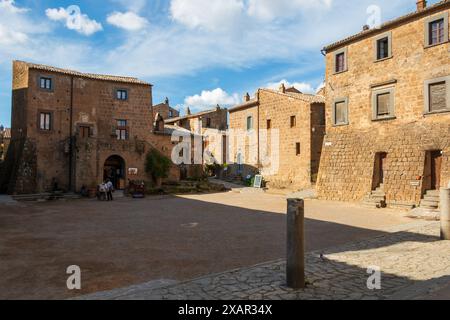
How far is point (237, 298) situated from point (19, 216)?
1401 centimetres

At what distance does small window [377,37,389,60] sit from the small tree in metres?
18.7

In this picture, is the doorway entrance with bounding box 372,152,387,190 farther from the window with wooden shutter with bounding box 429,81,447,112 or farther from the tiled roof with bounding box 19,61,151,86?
the tiled roof with bounding box 19,61,151,86

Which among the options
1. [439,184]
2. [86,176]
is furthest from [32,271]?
[86,176]

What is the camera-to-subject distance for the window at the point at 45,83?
2664 cm

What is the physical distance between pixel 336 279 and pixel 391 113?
15.8 metres

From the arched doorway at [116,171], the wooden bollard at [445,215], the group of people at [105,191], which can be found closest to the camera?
the wooden bollard at [445,215]

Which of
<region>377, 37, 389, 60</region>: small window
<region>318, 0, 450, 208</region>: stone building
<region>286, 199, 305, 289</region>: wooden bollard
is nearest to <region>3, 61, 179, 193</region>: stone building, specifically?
<region>318, 0, 450, 208</region>: stone building

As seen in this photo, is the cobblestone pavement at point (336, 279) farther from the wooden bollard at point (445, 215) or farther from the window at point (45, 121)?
the window at point (45, 121)

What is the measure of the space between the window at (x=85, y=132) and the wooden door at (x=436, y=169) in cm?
2386

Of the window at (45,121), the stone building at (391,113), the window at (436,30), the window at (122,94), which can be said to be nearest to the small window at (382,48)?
the stone building at (391,113)

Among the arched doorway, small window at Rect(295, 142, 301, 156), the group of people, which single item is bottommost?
the group of people

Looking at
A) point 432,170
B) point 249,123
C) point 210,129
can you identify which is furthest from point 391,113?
point 210,129

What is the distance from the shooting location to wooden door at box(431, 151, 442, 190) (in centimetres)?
1784
